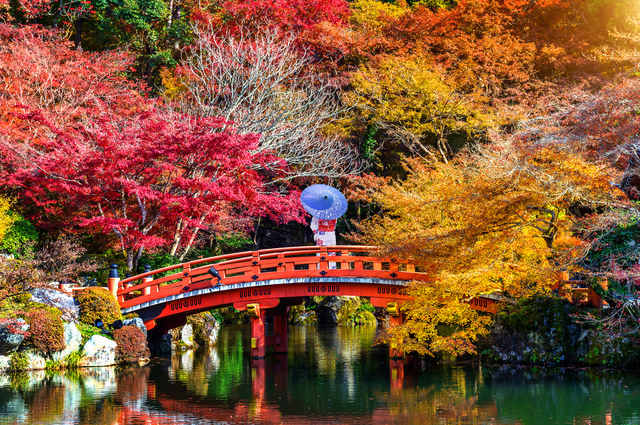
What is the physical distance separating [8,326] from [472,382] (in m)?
9.56

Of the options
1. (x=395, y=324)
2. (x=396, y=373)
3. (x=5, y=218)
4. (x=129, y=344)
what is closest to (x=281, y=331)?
(x=395, y=324)

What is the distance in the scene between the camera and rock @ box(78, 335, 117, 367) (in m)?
15.3

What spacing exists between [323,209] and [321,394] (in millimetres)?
7692

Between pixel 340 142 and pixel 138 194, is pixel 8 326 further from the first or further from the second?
pixel 340 142

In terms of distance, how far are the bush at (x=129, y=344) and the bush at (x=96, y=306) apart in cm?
44

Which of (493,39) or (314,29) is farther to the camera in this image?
(314,29)

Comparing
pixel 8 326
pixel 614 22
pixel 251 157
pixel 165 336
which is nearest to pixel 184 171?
pixel 251 157

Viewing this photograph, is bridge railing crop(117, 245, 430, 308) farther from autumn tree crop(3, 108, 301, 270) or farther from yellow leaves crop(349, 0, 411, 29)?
yellow leaves crop(349, 0, 411, 29)

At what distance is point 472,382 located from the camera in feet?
42.3

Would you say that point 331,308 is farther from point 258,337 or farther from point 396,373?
point 396,373

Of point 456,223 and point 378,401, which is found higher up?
point 456,223

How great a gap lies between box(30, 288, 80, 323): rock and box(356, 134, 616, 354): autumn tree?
7517 millimetres

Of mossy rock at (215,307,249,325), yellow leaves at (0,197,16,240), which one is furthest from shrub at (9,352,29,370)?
mossy rock at (215,307,249,325)

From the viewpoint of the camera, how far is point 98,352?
15.4 m
